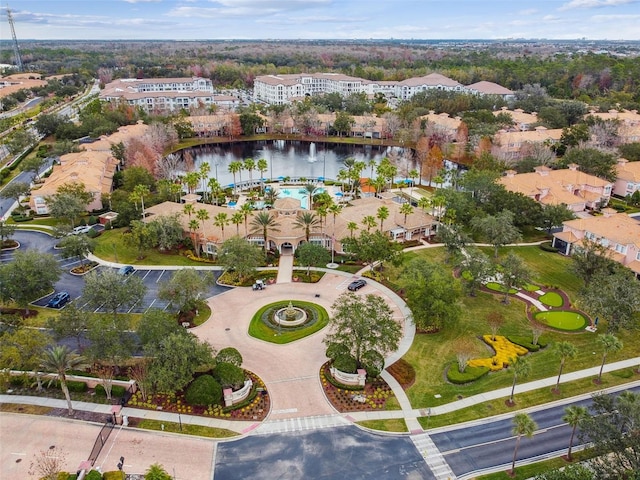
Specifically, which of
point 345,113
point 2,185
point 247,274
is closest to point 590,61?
point 345,113

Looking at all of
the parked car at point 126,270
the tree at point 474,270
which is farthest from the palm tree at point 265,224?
the tree at point 474,270

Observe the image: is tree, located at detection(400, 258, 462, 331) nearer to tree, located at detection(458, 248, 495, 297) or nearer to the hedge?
tree, located at detection(458, 248, 495, 297)

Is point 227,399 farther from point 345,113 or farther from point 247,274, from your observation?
point 345,113

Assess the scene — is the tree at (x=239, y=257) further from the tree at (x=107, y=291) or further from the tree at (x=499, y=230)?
the tree at (x=499, y=230)

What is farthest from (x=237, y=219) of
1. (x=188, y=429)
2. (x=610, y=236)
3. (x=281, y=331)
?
(x=610, y=236)

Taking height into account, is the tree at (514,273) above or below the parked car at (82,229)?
above

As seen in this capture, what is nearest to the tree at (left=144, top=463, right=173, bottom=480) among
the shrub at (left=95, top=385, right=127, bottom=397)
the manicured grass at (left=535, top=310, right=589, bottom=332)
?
the shrub at (left=95, top=385, right=127, bottom=397)

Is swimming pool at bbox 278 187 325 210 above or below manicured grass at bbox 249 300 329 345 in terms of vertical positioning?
above
